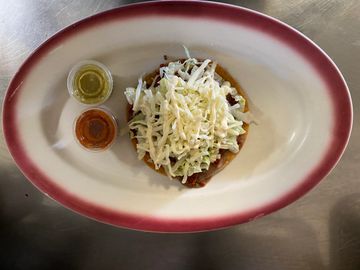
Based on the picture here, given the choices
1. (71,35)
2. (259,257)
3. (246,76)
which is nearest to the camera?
(71,35)

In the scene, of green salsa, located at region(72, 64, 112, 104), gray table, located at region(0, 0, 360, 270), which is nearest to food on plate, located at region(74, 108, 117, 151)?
green salsa, located at region(72, 64, 112, 104)

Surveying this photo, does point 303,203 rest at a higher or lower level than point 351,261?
higher

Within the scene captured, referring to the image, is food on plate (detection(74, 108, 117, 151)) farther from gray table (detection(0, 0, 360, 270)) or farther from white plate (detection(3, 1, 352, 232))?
gray table (detection(0, 0, 360, 270))

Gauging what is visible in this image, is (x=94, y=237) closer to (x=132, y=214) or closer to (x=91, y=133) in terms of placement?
(x=132, y=214)

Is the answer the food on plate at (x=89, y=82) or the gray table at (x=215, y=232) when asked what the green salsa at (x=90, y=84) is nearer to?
the food on plate at (x=89, y=82)

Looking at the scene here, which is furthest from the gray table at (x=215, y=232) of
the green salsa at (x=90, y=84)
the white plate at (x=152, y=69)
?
the green salsa at (x=90, y=84)

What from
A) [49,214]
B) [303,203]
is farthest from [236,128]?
[49,214]

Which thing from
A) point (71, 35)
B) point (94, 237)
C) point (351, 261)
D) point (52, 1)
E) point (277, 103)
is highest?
point (52, 1)
